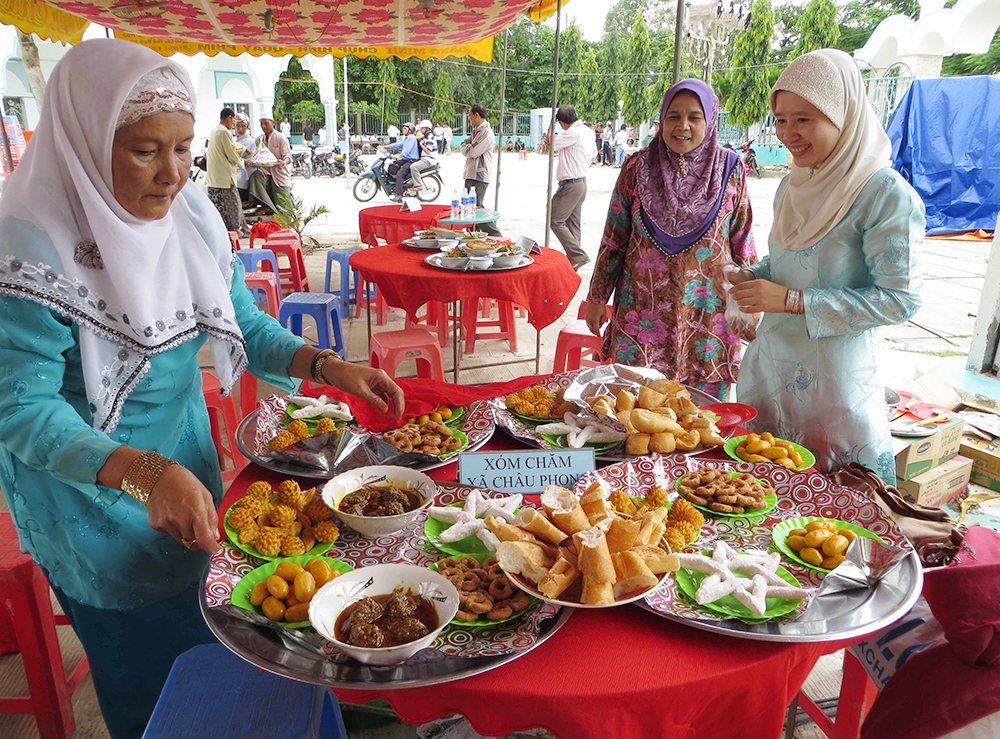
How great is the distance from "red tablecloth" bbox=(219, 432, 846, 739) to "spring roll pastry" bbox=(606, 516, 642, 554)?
117 millimetres

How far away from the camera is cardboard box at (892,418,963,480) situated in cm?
309

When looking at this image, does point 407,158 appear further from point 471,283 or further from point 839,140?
point 839,140

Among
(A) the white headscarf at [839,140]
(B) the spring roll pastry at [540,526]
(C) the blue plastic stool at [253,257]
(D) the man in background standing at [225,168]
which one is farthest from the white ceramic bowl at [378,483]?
(D) the man in background standing at [225,168]

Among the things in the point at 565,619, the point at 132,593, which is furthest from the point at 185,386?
the point at 565,619

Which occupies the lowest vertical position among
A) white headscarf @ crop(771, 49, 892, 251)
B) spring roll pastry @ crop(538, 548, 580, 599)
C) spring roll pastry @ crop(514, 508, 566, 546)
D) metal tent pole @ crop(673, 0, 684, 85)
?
spring roll pastry @ crop(538, 548, 580, 599)

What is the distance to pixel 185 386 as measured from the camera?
1597mm

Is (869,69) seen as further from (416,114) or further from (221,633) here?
(416,114)

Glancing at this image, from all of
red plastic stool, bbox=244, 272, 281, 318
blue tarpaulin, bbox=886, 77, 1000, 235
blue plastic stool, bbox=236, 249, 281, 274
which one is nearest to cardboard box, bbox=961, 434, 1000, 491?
red plastic stool, bbox=244, 272, 281, 318

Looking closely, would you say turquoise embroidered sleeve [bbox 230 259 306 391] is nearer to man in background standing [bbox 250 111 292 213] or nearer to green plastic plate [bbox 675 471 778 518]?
green plastic plate [bbox 675 471 778 518]

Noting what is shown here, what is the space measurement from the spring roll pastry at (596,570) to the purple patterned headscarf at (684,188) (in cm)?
197

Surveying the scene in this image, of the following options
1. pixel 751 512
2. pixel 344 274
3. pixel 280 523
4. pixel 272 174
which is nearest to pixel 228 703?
pixel 280 523

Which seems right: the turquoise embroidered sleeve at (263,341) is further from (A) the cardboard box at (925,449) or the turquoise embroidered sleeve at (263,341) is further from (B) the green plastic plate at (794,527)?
(A) the cardboard box at (925,449)

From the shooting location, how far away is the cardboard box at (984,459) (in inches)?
140

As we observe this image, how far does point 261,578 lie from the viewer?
1135mm
